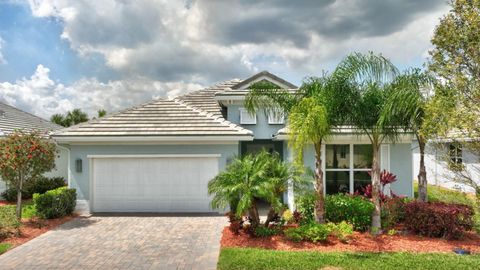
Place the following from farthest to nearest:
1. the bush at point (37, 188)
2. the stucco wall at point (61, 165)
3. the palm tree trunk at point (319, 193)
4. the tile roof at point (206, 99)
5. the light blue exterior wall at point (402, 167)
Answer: the stucco wall at point (61, 165) < the tile roof at point (206, 99) < the bush at point (37, 188) < the light blue exterior wall at point (402, 167) < the palm tree trunk at point (319, 193)

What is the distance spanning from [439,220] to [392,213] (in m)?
1.43

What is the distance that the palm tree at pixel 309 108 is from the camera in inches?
360

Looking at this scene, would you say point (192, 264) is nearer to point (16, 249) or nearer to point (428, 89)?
point (16, 249)

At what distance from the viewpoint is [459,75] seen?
7.05 metres

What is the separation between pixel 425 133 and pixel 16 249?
1083 cm

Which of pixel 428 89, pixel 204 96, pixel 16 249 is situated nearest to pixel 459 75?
pixel 428 89

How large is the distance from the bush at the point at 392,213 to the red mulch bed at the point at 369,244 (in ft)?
2.45

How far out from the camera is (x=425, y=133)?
805 centimetres

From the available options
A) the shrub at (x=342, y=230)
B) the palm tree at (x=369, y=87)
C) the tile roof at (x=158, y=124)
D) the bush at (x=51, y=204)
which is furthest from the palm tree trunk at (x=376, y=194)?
the bush at (x=51, y=204)

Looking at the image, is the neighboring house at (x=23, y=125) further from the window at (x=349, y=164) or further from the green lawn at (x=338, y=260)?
the green lawn at (x=338, y=260)

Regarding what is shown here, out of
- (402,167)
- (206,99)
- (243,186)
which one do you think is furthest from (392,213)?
(206,99)

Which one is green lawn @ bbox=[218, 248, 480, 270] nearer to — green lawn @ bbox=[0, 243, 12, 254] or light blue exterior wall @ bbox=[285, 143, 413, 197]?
light blue exterior wall @ bbox=[285, 143, 413, 197]

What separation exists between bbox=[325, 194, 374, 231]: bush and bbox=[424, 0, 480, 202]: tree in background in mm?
3638

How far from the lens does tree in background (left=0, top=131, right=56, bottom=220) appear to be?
11.7m
